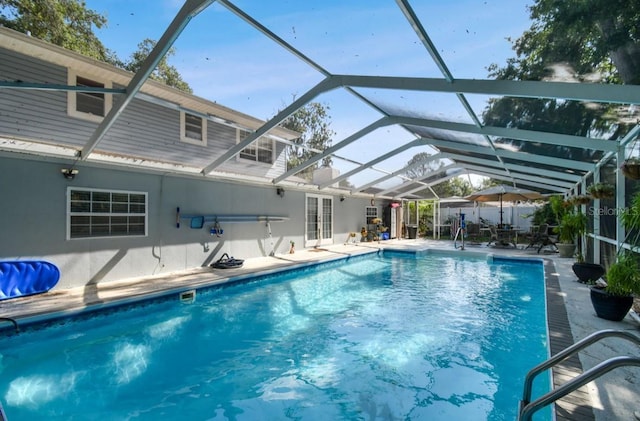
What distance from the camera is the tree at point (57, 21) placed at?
42.2ft

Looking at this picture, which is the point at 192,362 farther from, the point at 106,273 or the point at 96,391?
the point at 106,273

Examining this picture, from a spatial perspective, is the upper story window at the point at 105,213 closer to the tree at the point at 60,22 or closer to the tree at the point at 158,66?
the tree at the point at 60,22

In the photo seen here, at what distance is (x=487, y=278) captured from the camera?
28.8ft

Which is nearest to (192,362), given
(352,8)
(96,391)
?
(96,391)

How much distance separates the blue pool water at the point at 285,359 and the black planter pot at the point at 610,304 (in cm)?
85

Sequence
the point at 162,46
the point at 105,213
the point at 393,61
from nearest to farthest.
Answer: the point at 162,46
the point at 393,61
the point at 105,213

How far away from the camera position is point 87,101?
23.3 ft

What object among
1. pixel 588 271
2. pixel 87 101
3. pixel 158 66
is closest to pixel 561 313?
pixel 588 271

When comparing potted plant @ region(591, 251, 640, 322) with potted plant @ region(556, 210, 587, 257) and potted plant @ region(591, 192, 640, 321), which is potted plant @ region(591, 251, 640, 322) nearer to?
potted plant @ region(591, 192, 640, 321)

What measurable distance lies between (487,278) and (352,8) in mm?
7594

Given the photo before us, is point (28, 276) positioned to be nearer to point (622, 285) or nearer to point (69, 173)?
point (69, 173)

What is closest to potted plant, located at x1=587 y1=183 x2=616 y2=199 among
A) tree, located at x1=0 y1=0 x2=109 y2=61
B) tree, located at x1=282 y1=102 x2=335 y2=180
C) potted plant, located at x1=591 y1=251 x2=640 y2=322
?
potted plant, located at x1=591 y1=251 x2=640 y2=322

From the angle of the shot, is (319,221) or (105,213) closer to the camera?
(105,213)

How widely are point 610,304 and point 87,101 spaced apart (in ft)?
32.5
